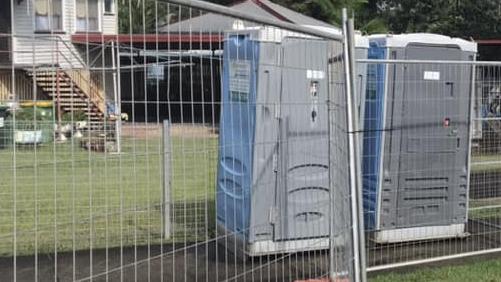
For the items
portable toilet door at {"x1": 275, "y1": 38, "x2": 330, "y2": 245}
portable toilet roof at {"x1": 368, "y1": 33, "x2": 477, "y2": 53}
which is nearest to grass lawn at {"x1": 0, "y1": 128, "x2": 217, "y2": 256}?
portable toilet door at {"x1": 275, "y1": 38, "x2": 330, "y2": 245}

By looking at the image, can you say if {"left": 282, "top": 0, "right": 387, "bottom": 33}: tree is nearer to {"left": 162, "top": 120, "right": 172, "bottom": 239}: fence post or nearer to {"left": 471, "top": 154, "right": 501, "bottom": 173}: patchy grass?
{"left": 471, "top": 154, "right": 501, "bottom": 173}: patchy grass

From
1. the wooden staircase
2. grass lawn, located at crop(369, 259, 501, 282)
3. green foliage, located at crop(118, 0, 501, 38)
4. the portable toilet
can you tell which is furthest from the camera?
green foliage, located at crop(118, 0, 501, 38)

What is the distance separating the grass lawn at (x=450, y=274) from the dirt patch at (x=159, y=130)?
98.9 inches

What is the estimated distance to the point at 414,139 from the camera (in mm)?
7703

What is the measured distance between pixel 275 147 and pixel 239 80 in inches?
26.7

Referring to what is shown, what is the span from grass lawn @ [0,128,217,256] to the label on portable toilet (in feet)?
1.86

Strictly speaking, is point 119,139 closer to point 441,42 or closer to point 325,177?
point 325,177

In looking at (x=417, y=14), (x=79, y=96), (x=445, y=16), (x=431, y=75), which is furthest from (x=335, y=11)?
(x=79, y=96)

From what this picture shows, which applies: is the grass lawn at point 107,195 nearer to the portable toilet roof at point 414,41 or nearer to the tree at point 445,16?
the portable toilet roof at point 414,41

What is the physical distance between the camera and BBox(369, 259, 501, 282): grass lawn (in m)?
6.75

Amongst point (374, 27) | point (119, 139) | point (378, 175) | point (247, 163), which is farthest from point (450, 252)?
point (374, 27)

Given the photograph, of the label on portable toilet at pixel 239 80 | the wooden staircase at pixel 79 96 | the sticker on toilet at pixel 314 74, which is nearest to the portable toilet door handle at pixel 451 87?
the sticker on toilet at pixel 314 74

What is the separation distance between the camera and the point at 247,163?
20.4ft

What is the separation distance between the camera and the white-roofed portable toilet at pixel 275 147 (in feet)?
20.7
